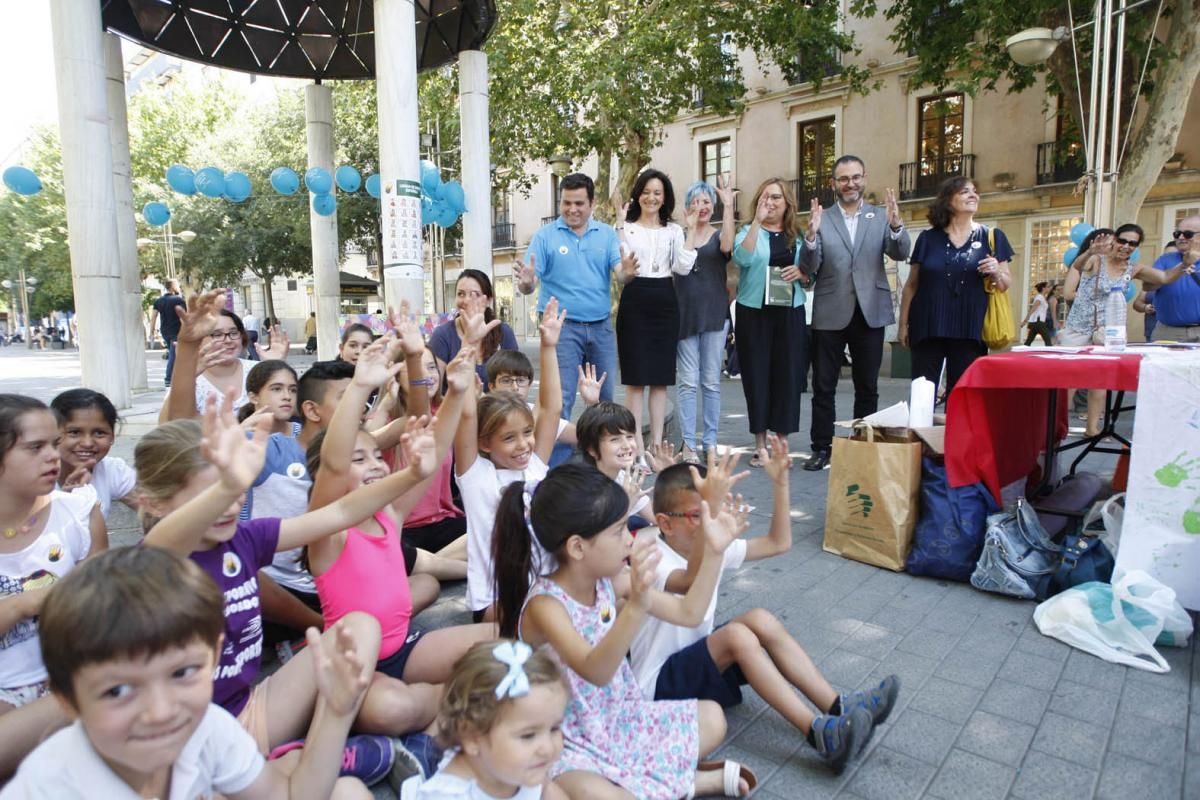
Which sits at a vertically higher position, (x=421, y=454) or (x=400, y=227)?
(x=400, y=227)

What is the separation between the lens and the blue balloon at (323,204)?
32.4ft

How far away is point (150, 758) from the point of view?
1.14 metres

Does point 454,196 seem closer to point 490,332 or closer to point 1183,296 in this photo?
point 490,332

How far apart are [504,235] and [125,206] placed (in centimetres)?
2021

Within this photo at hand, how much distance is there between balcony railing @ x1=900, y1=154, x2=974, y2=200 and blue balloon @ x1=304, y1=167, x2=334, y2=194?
13067 millimetres

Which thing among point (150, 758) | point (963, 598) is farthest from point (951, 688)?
point (150, 758)

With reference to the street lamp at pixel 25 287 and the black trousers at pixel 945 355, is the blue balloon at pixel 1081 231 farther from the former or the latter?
the street lamp at pixel 25 287

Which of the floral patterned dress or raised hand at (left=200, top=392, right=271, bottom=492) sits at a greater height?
raised hand at (left=200, top=392, right=271, bottom=492)

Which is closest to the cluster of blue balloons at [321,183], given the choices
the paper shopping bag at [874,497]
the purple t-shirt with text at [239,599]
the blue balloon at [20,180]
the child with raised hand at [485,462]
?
the blue balloon at [20,180]

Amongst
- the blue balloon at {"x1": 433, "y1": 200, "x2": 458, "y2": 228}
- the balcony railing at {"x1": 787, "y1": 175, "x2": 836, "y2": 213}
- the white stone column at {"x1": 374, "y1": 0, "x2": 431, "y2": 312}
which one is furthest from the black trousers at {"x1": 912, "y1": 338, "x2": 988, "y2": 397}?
the balcony railing at {"x1": 787, "y1": 175, "x2": 836, "y2": 213}

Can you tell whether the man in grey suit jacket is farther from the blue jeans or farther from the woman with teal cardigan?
the blue jeans

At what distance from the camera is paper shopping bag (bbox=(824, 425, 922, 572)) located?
324 centimetres

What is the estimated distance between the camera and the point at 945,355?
440 centimetres

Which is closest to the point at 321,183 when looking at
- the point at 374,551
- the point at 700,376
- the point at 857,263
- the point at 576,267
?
the point at 576,267
